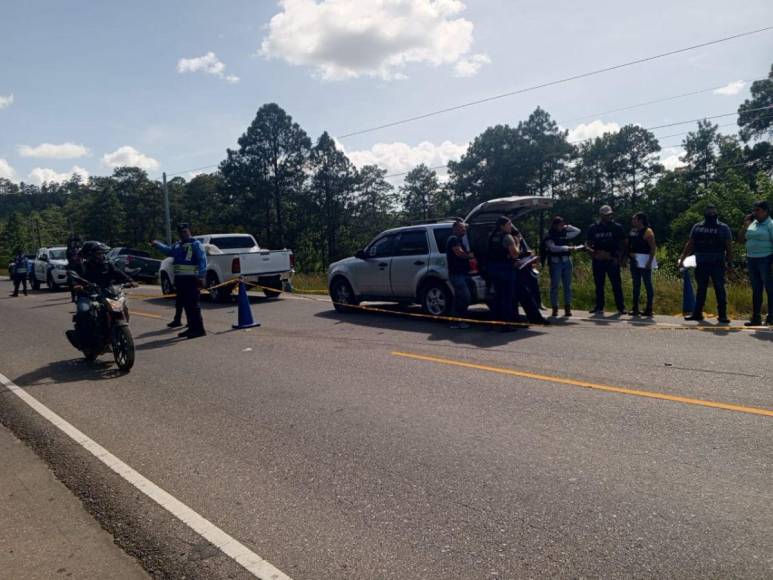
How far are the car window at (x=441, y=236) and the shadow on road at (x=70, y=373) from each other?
6.06 metres

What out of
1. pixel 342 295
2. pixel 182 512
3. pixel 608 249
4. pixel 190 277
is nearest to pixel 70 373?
pixel 190 277

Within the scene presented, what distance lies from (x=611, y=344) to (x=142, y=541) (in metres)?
6.66

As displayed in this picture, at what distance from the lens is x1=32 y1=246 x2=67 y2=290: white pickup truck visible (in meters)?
24.8

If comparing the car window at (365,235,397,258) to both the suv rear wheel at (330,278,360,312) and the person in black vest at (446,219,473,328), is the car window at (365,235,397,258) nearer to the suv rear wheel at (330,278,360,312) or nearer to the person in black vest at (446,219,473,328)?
the suv rear wheel at (330,278,360,312)

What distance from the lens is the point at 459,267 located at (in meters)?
10.4

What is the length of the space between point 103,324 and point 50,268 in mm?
19705

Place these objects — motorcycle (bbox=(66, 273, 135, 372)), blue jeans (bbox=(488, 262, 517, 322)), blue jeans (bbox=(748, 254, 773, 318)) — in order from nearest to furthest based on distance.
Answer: motorcycle (bbox=(66, 273, 135, 372)), blue jeans (bbox=(748, 254, 773, 318)), blue jeans (bbox=(488, 262, 517, 322))

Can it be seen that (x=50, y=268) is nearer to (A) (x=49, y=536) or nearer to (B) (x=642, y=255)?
(B) (x=642, y=255)

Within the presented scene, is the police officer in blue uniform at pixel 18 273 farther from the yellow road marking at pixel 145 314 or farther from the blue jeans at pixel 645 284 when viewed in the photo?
the blue jeans at pixel 645 284

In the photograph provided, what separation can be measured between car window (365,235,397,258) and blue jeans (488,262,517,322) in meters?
3.07

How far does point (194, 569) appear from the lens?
3.11 meters

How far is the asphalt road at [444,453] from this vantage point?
10.3 feet

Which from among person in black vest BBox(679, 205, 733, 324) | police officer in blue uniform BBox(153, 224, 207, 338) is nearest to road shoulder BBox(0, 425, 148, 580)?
police officer in blue uniform BBox(153, 224, 207, 338)

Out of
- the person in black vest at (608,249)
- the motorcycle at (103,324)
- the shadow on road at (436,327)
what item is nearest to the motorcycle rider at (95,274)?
the motorcycle at (103,324)
